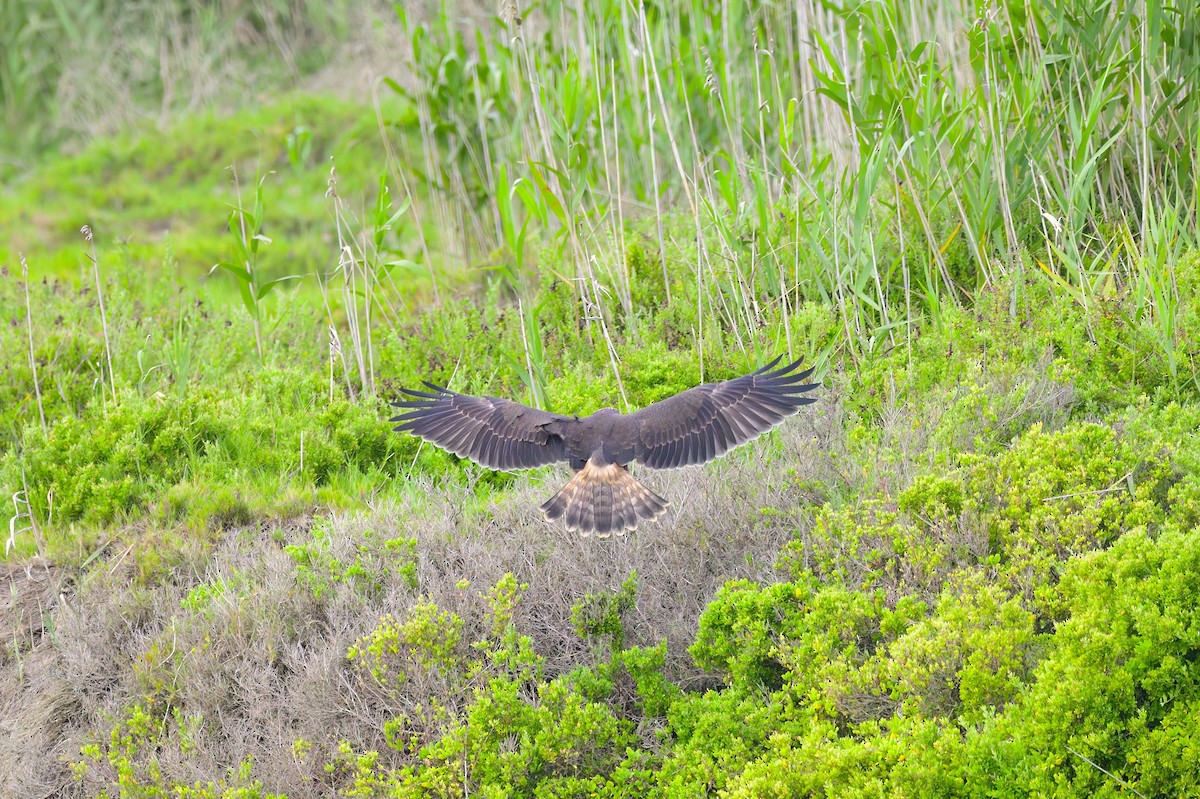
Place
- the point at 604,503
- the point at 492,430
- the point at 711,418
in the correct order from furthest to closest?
1. the point at 492,430
2. the point at 711,418
3. the point at 604,503

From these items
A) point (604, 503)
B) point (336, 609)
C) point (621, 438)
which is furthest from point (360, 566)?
point (621, 438)

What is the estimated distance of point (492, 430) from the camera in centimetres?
437

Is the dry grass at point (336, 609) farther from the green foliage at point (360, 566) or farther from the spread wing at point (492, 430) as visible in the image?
the spread wing at point (492, 430)

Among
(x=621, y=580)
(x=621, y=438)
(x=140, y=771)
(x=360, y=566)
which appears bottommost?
(x=140, y=771)

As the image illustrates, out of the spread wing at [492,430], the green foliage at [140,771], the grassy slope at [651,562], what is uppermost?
the spread wing at [492,430]

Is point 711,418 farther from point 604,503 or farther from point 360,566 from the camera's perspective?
point 360,566

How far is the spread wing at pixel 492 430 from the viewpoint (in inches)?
169

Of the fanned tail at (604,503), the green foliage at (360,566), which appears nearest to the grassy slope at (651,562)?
the green foliage at (360,566)

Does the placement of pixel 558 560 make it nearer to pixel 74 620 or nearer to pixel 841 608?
pixel 841 608

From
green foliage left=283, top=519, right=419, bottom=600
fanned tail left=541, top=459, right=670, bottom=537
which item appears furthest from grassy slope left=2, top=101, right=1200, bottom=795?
fanned tail left=541, top=459, right=670, bottom=537

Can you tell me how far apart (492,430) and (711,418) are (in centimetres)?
88

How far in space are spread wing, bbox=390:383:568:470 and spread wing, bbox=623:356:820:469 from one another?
355mm

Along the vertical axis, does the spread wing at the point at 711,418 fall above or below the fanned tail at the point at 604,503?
above

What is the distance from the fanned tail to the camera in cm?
391
